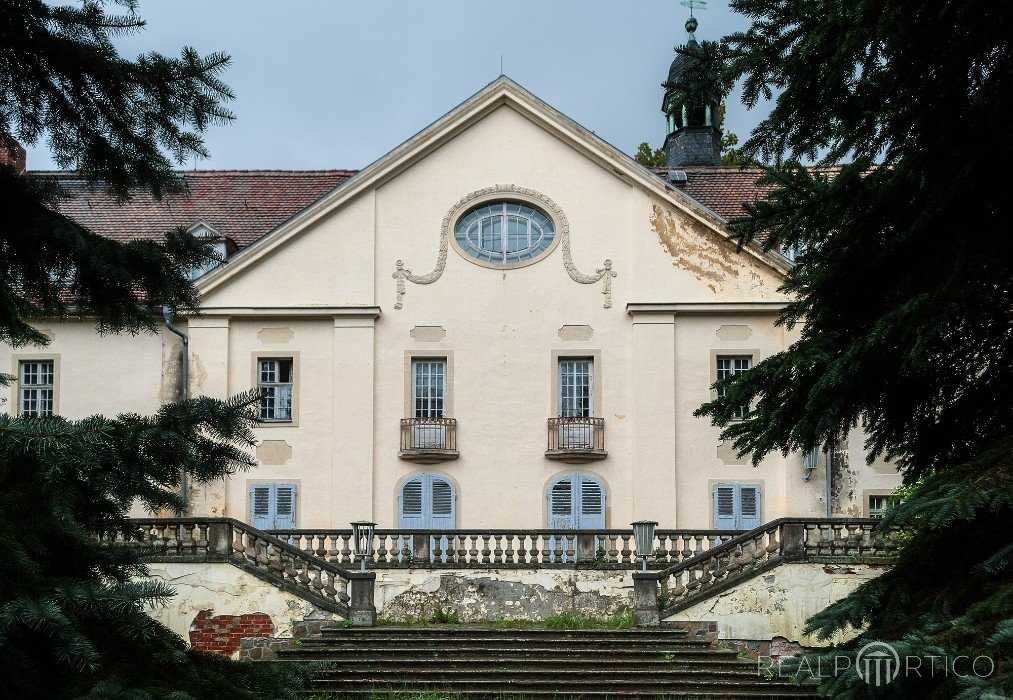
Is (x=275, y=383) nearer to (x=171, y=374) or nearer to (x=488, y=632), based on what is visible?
(x=171, y=374)

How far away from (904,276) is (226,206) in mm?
24534

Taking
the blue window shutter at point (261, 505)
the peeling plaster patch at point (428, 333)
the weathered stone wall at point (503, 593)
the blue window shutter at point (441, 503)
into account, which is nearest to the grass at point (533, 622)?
the weathered stone wall at point (503, 593)

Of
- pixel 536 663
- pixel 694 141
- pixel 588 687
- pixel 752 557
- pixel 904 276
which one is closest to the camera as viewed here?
pixel 904 276

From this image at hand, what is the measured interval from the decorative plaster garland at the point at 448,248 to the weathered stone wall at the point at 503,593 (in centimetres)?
734

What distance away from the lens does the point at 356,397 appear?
2734 cm

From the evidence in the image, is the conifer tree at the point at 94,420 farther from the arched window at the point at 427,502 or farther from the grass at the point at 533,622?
the arched window at the point at 427,502

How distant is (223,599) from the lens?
2109cm

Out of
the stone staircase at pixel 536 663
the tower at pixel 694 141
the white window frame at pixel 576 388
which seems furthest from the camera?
the tower at pixel 694 141

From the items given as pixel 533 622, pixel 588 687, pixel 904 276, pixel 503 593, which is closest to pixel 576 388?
pixel 503 593

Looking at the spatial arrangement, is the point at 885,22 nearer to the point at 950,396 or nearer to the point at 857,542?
the point at 950,396

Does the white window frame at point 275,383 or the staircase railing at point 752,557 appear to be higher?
the white window frame at point 275,383

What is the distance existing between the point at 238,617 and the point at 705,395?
1149cm

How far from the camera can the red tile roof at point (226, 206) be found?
3052 cm

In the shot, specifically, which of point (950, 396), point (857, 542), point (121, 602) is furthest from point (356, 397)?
point (121, 602)
